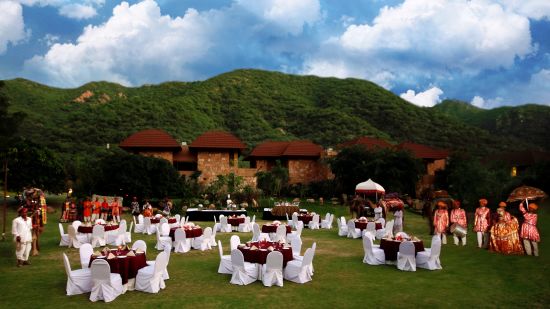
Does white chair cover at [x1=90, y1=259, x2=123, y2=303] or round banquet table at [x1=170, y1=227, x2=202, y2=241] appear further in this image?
round banquet table at [x1=170, y1=227, x2=202, y2=241]

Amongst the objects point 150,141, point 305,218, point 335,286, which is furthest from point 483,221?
point 150,141

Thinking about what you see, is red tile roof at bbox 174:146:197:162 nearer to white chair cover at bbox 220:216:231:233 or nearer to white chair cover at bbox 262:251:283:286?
white chair cover at bbox 220:216:231:233

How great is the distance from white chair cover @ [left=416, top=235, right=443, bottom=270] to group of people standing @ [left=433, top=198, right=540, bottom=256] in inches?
150

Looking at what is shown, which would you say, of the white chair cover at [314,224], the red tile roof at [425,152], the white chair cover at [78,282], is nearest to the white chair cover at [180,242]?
the white chair cover at [78,282]

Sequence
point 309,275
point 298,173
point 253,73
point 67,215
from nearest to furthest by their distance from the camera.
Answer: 1. point 309,275
2. point 67,215
3. point 298,173
4. point 253,73

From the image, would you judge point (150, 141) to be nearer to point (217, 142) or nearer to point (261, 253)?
point (217, 142)

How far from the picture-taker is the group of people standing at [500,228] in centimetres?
1483

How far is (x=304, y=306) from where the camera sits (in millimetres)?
9383

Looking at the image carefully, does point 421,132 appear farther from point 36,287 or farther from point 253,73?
point 36,287

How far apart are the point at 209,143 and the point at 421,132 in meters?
43.6

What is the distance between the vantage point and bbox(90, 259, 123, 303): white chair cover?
381 inches

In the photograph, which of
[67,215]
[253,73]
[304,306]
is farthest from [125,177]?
[253,73]

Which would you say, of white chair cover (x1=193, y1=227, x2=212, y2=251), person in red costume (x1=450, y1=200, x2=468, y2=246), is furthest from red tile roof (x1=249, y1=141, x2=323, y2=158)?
white chair cover (x1=193, y1=227, x2=212, y2=251)

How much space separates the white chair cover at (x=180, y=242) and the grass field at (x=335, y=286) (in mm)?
637
